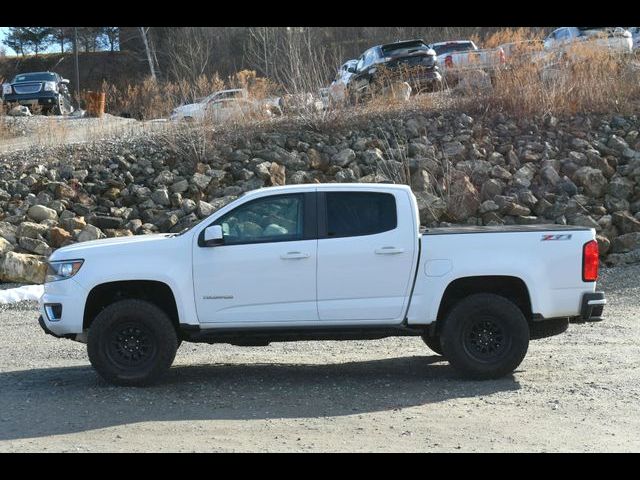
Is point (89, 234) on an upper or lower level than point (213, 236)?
lower

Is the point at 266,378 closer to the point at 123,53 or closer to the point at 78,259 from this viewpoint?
the point at 78,259

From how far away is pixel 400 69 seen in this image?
27.5 metres

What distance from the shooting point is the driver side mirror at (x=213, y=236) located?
342 inches

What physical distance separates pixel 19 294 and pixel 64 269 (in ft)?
23.1

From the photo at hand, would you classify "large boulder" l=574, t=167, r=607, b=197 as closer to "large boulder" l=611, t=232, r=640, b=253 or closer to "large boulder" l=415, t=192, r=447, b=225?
"large boulder" l=611, t=232, r=640, b=253

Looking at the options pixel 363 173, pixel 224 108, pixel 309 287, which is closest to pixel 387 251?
pixel 309 287

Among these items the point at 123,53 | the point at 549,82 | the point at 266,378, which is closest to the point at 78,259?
the point at 266,378

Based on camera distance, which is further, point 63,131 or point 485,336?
point 63,131

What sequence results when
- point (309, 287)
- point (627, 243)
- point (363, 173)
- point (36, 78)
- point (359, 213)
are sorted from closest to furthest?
point (309, 287), point (359, 213), point (627, 243), point (363, 173), point (36, 78)

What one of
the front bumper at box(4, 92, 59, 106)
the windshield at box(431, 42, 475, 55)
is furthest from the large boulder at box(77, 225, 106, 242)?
the windshield at box(431, 42, 475, 55)

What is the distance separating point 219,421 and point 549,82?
787 inches

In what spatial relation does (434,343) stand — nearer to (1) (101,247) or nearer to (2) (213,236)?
(2) (213,236)

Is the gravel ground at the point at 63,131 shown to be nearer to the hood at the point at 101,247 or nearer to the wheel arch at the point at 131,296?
the hood at the point at 101,247

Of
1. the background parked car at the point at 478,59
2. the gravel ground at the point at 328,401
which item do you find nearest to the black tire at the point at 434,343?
the gravel ground at the point at 328,401
